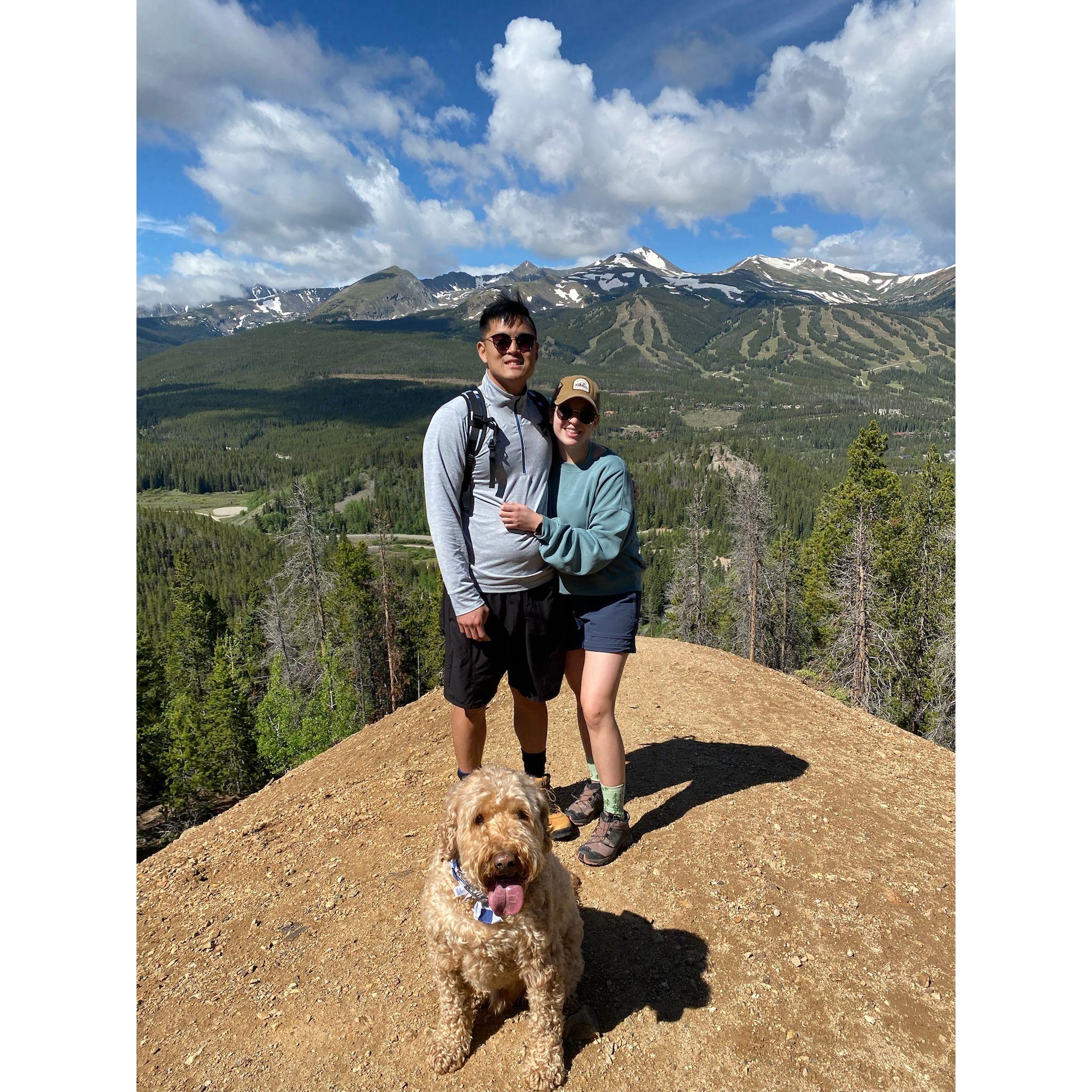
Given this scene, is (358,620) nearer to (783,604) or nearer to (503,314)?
(783,604)

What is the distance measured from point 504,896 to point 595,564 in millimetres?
1889

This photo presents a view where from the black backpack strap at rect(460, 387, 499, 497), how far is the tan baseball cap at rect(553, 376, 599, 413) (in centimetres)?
48

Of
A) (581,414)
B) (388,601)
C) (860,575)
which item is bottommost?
(388,601)

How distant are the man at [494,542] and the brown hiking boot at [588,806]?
130 centimetres

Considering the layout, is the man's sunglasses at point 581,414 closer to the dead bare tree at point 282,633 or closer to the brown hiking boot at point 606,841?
the brown hiking boot at point 606,841

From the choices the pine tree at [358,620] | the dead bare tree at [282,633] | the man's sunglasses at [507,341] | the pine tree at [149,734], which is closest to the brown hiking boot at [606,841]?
the man's sunglasses at [507,341]

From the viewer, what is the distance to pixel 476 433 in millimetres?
3650

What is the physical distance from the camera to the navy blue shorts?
4.15 m

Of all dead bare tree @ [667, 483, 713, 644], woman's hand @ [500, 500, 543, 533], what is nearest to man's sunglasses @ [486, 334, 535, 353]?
woman's hand @ [500, 500, 543, 533]

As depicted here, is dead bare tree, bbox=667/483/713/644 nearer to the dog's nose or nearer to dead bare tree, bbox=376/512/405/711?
dead bare tree, bbox=376/512/405/711

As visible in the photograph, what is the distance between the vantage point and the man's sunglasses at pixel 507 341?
361cm

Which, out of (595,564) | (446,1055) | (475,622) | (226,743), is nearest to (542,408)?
(595,564)
